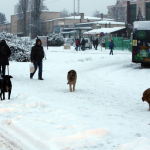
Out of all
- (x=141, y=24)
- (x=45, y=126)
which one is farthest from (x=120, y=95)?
(x=141, y=24)

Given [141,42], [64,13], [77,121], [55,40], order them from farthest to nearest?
[64,13], [55,40], [141,42], [77,121]

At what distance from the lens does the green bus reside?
18.3 metres

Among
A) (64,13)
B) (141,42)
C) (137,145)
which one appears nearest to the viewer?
(137,145)

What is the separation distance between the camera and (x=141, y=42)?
Answer: 60.7 ft

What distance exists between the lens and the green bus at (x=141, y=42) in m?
18.3

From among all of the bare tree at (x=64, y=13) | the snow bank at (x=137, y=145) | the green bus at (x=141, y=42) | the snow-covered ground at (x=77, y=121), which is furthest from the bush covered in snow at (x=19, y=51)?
the bare tree at (x=64, y=13)

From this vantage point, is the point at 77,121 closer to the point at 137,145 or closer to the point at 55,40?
the point at 137,145

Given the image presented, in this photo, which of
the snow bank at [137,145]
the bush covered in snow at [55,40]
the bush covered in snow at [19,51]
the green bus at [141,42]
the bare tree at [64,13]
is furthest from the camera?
the bare tree at [64,13]

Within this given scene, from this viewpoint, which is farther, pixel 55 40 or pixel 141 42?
pixel 55 40

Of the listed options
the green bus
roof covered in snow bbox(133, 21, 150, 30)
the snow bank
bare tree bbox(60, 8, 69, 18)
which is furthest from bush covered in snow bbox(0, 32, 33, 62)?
bare tree bbox(60, 8, 69, 18)

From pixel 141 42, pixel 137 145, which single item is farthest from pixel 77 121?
pixel 141 42

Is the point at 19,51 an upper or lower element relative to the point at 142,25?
lower

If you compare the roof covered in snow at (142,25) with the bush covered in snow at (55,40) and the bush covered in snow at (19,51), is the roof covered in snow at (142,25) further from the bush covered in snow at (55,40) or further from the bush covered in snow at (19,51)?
the bush covered in snow at (55,40)

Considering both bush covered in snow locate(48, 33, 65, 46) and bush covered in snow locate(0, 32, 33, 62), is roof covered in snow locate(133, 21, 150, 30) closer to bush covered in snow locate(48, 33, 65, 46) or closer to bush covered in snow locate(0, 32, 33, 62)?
bush covered in snow locate(0, 32, 33, 62)
